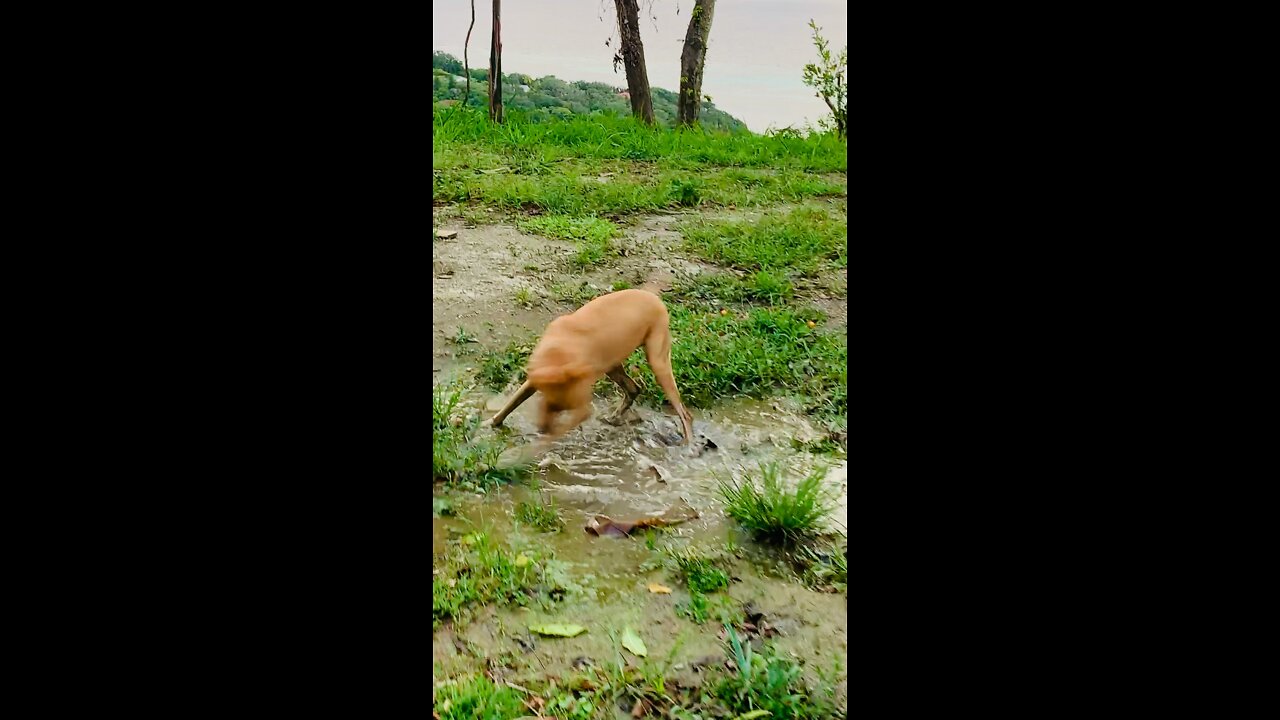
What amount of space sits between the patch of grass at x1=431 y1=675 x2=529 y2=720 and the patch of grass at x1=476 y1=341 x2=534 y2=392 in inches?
59.1

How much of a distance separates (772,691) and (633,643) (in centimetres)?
33

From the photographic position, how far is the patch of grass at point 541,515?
251cm

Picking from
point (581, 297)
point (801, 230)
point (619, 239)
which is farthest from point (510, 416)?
point (801, 230)

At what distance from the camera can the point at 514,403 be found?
2.90 meters

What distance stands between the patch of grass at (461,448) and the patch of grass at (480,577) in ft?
0.99

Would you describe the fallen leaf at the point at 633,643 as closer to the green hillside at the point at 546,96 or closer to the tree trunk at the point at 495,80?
the tree trunk at the point at 495,80

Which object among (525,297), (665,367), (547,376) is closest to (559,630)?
(547,376)

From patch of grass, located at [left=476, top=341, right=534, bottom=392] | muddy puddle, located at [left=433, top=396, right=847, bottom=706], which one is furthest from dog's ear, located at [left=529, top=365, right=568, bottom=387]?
patch of grass, located at [left=476, top=341, right=534, bottom=392]

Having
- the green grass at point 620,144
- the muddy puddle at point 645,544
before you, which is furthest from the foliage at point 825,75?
the muddy puddle at point 645,544

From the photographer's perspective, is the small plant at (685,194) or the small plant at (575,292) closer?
the small plant at (575,292)
